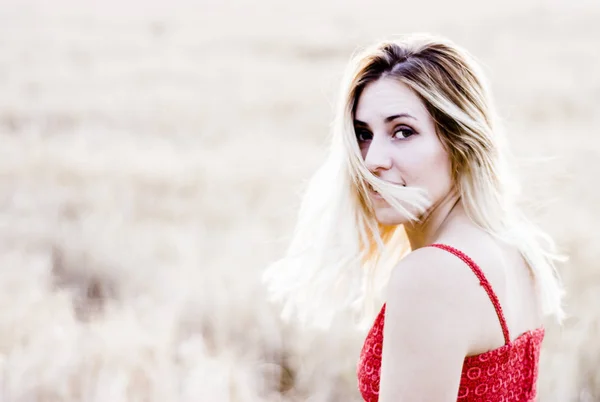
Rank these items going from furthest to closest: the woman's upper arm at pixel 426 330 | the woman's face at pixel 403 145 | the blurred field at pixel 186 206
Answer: the blurred field at pixel 186 206 → the woman's face at pixel 403 145 → the woman's upper arm at pixel 426 330

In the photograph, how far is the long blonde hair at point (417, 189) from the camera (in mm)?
1983

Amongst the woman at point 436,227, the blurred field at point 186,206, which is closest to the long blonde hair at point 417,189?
the woman at point 436,227

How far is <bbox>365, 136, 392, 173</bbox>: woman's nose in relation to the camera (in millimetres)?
1969

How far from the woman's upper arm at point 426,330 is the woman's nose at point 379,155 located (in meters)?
0.33

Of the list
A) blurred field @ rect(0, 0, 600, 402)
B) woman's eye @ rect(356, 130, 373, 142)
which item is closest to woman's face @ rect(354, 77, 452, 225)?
woman's eye @ rect(356, 130, 373, 142)

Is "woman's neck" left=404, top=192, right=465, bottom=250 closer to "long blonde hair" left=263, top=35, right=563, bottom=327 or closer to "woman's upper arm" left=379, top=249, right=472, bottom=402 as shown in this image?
"long blonde hair" left=263, top=35, right=563, bottom=327

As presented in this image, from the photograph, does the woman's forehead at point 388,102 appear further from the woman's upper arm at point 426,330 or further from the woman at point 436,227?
the woman's upper arm at point 426,330

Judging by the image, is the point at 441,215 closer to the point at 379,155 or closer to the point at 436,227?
the point at 436,227

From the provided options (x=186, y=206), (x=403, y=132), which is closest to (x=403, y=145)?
(x=403, y=132)

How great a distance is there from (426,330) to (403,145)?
51 centimetres

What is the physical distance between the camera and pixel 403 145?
1.97 meters

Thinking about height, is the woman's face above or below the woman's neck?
above

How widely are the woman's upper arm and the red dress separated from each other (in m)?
0.08

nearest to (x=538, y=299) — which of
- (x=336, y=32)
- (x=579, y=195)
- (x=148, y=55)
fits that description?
(x=579, y=195)
